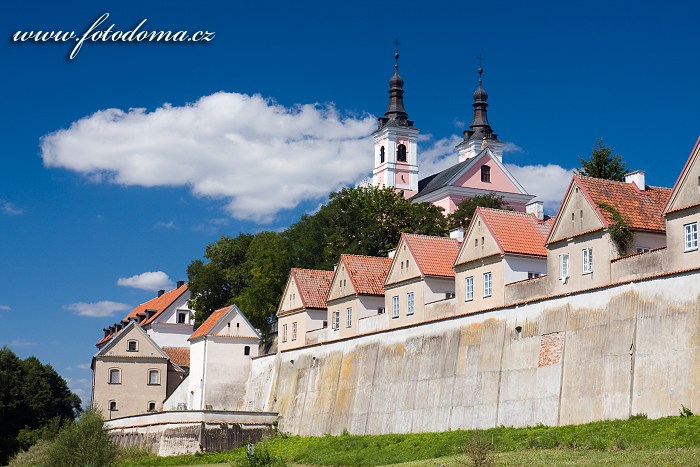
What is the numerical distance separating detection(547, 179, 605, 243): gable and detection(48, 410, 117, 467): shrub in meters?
24.9

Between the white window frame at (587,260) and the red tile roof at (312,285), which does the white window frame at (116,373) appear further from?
the white window frame at (587,260)

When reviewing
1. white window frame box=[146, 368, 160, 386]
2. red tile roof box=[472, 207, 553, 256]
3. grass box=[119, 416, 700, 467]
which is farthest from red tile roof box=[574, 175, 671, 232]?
white window frame box=[146, 368, 160, 386]

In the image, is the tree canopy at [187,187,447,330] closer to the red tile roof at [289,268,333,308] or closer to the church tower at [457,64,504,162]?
the red tile roof at [289,268,333,308]

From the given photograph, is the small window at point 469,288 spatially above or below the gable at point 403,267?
below

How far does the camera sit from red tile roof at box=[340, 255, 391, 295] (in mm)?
62875

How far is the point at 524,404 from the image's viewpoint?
4378 centimetres

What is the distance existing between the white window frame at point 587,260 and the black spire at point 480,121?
8525 cm

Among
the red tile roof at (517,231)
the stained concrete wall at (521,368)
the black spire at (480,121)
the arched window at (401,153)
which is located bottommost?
the stained concrete wall at (521,368)

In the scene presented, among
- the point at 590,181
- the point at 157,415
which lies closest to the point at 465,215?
the point at 157,415

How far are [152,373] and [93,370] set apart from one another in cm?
Answer: 577

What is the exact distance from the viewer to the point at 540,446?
127 feet

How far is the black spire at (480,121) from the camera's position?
422 feet

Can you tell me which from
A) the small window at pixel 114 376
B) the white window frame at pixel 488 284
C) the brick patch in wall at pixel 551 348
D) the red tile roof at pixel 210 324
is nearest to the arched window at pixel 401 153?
the small window at pixel 114 376

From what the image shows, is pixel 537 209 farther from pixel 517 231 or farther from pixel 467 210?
pixel 467 210
